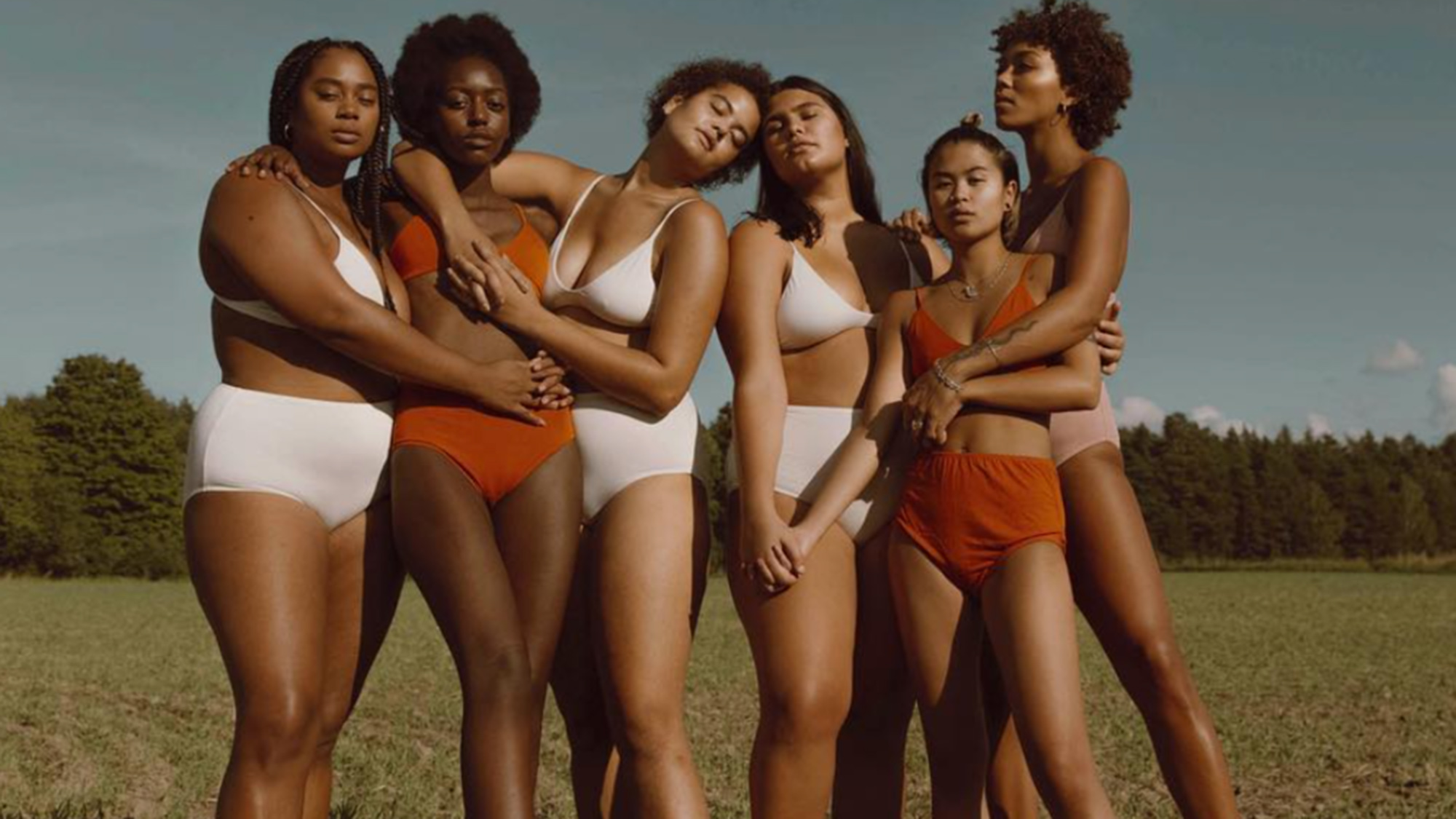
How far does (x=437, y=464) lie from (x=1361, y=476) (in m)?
112

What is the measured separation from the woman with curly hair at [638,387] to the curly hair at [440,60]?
5.7 inches

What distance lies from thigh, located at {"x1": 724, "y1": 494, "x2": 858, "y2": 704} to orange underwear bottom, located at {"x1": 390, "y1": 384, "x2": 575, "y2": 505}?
0.89 meters

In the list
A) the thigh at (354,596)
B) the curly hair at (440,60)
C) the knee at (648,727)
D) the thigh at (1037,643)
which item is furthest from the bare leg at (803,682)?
the curly hair at (440,60)

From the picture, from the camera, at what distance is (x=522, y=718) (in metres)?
4.04

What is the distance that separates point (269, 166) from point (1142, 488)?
99053 millimetres

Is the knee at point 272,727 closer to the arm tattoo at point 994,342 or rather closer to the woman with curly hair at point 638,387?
the woman with curly hair at point 638,387

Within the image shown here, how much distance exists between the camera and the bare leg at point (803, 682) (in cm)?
454

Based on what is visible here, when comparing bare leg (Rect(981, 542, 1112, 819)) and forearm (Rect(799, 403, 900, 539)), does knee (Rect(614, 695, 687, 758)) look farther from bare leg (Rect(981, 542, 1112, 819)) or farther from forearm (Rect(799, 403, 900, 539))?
bare leg (Rect(981, 542, 1112, 819))

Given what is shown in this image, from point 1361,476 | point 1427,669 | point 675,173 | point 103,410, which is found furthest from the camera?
point 1361,476

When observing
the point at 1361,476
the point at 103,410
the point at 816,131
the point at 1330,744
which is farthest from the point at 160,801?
the point at 1361,476

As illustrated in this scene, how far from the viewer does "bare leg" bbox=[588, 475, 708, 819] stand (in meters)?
4.34

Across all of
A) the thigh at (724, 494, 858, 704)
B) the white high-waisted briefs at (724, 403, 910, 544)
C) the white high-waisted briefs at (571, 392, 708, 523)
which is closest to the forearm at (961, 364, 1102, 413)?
the white high-waisted briefs at (724, 403, 910, 544)

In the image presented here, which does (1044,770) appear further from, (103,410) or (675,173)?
(103,410)

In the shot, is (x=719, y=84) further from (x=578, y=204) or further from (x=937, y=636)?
(x=937, y=636)
